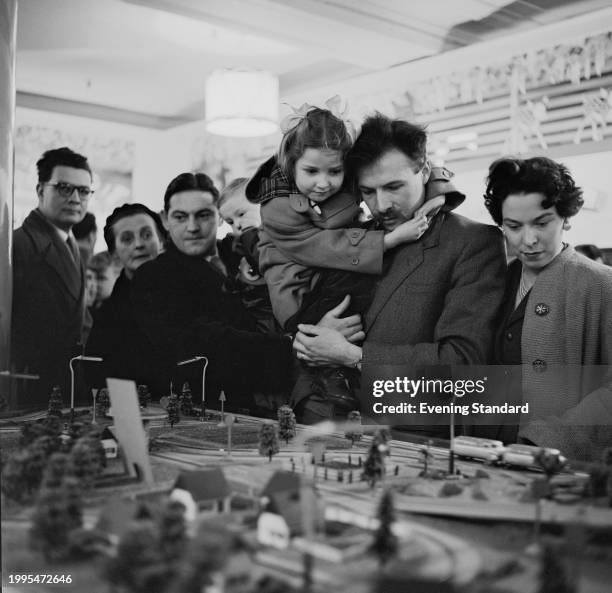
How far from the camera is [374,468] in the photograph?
5.11 ft

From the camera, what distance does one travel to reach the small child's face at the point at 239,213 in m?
2.67

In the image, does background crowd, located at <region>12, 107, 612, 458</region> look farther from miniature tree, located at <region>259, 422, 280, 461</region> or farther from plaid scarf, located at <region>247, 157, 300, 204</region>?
miniature tree, located at <region>259, 422, 280, 461</region>

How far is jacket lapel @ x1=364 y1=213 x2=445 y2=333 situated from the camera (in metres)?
2.27

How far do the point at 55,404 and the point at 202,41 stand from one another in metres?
1.24

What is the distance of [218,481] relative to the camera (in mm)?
1357

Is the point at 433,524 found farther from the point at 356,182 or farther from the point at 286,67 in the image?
the point at 286,67

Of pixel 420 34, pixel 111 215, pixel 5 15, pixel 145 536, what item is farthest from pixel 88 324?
pixel 145 536

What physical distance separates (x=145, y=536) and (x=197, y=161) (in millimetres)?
1947

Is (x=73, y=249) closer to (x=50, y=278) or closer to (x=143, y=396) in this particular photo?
(x=50, y=278)

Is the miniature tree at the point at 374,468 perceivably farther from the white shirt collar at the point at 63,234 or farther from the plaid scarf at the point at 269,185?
the white shirt collar at the point at 63,234

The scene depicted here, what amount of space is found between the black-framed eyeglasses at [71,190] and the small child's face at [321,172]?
912mm

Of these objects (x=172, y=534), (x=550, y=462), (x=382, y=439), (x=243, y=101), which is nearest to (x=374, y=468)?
(x=382, y=439)

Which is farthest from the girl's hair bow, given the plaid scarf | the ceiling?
the ceiling

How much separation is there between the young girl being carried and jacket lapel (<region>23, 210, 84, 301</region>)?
764 millimetres
